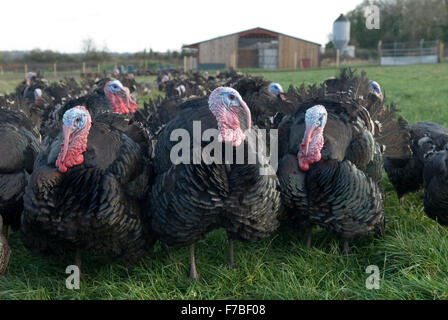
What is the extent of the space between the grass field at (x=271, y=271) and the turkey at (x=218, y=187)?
321 mm

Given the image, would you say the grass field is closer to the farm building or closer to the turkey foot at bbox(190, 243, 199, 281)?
the turkey foot at bbox(190, 243, 199, 281)

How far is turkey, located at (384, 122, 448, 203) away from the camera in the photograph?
413 cm

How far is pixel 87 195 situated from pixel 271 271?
145 centimetres

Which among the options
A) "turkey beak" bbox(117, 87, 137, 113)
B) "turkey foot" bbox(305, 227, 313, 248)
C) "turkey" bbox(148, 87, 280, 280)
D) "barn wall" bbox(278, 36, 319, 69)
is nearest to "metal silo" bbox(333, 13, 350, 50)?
"barn wall" bbox(278, 36, 319, 69)

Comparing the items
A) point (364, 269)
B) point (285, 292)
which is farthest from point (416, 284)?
point (285, 292)

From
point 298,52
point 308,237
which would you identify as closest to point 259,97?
point 308,237

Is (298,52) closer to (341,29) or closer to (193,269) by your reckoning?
(341,29)

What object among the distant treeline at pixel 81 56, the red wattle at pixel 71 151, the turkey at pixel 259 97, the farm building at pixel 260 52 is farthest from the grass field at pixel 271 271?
the distant treeline at pixel 81 56

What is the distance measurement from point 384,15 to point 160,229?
38.2 m

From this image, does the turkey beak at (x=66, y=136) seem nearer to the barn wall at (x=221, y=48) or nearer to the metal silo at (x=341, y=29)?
the metal silo at (x=341, y=29)

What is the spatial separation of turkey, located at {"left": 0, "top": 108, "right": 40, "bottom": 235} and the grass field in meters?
0.42

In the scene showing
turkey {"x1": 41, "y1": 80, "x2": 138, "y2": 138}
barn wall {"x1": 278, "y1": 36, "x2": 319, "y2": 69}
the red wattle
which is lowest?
the red wattle

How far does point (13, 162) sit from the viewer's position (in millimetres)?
3445

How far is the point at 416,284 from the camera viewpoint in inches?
102
